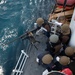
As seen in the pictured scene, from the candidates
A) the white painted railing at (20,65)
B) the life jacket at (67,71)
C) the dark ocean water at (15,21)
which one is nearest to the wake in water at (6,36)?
the dark ocean water at (15,21)

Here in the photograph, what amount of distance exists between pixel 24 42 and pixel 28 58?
0.63 meters

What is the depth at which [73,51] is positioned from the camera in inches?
127

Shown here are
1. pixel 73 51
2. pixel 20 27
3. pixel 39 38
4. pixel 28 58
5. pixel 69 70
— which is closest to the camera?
pixel 69 70

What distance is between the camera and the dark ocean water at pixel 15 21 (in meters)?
4.31

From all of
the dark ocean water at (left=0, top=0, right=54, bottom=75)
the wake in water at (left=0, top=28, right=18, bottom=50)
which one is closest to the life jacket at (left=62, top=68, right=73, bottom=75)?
the dark ocean water at (left=0, top=0, right=54, bottom=75)

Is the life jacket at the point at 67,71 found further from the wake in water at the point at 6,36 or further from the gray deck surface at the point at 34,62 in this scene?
the wake in water at the point at 6,36

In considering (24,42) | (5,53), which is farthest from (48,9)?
(5,53)

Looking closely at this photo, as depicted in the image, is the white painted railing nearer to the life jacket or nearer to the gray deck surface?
the gray deck surface

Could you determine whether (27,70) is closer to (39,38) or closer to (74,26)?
(39,38)

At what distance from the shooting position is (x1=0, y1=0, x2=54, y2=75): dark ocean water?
4310mm

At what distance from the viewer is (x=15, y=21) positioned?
5.28 m

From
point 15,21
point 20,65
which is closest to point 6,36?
point 15,21

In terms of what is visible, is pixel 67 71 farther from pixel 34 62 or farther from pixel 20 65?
pixel 20 65

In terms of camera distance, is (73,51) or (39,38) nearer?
(73,51)
